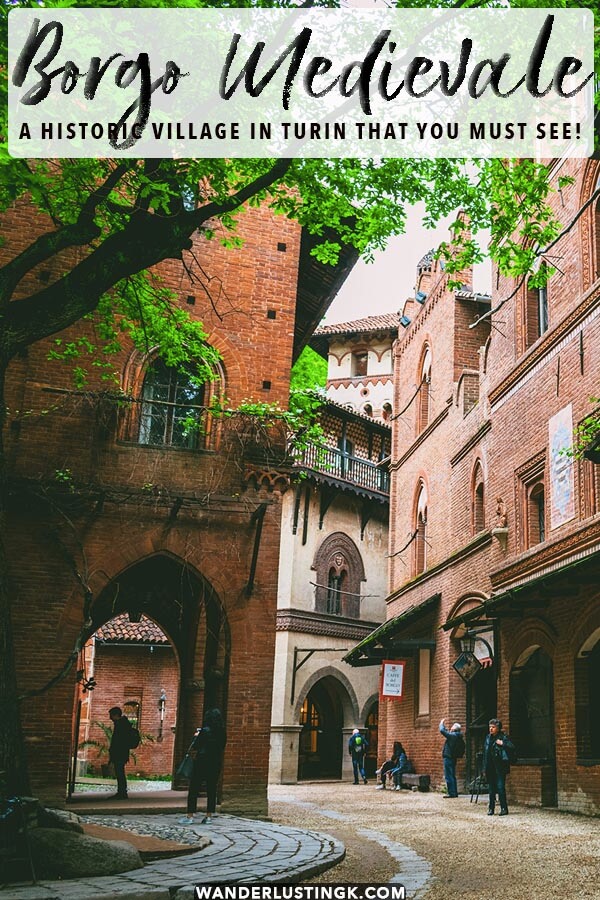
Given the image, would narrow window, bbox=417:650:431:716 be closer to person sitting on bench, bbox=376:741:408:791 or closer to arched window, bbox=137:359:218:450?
person sitting on bench, bbox=376:741:408:791

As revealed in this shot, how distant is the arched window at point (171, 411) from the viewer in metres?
15.2

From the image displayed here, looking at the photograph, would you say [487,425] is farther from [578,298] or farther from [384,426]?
[384,426]

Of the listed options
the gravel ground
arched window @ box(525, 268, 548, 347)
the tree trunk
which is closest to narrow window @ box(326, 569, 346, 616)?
the gravel ground

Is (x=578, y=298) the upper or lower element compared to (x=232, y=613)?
upper

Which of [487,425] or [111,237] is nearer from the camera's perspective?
[111,237]

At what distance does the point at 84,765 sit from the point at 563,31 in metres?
24.9

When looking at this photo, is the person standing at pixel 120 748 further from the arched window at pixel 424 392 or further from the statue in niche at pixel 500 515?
the arched window at pixel 424 392

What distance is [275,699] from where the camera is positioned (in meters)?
31.0

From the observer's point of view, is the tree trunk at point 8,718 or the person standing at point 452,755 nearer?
the tree trunk at point 8,718

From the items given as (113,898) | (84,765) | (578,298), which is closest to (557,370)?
(578,298)

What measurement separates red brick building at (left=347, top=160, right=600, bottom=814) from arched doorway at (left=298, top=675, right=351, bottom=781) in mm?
6279

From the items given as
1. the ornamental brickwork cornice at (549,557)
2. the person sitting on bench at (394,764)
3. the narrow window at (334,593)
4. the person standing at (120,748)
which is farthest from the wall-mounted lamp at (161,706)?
the ornamental brickwork cornice at (549,557)

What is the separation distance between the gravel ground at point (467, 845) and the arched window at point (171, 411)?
597 centimetres

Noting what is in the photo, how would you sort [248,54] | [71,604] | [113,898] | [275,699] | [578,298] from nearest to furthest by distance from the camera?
[113,898], [248,54], [71,604], [578,298], [275,699]
